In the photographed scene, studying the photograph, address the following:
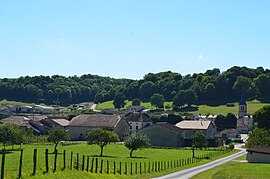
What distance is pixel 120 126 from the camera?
11125 centimetres

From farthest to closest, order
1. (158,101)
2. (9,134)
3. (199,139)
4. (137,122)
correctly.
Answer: (158,101), (137,122), (199,139), (9,134)

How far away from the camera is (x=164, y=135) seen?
97750 mm

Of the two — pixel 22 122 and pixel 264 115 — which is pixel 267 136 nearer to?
pixel 264 115

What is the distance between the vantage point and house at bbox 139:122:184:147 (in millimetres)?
97375

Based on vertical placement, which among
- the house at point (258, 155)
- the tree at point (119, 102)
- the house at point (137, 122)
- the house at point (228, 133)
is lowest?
the house at point (228, 133)

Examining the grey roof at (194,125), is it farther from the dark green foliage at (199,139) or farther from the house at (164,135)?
the dark green foliage at (199,139)

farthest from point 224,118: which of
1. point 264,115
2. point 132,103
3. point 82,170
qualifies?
point 82,170

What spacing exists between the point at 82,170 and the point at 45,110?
160m

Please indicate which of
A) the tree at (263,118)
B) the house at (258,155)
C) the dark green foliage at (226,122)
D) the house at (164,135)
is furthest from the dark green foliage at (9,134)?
the dark green foliage at (226,122)

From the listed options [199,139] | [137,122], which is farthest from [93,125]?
[199,139]

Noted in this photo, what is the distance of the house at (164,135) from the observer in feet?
319

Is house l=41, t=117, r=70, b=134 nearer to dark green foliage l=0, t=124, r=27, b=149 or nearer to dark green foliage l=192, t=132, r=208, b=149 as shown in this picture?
dark green foliage l=0, t=124, r=27, b=149

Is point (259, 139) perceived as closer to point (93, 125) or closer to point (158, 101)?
point (93, 125)

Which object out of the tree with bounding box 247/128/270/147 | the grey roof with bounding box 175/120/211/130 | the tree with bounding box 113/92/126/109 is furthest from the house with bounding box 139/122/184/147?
the tree with bounding box 113/92/126/109
